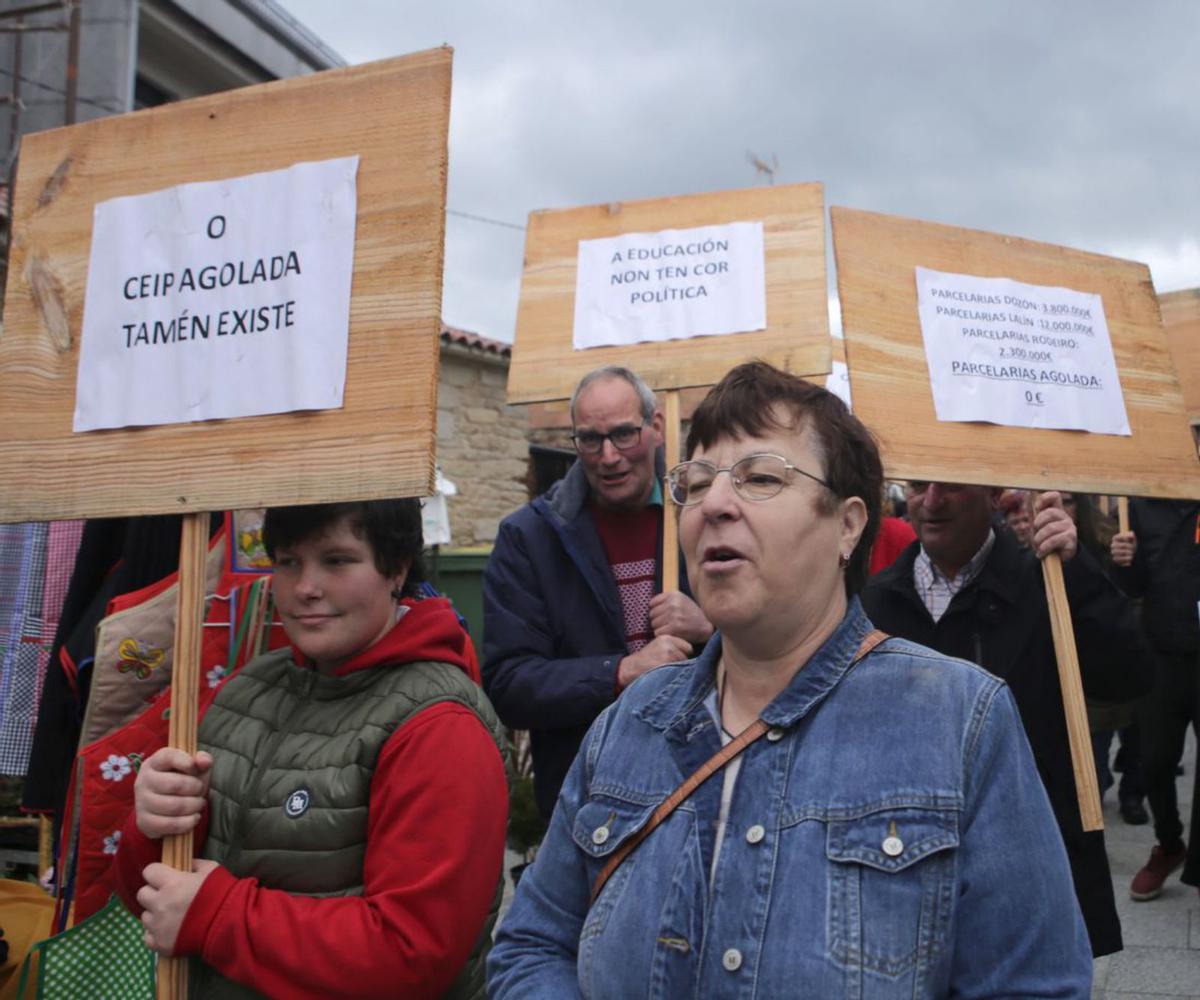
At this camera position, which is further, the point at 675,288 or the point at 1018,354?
the point at 675,288

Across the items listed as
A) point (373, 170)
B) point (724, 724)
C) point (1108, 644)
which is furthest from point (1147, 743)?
point (373, 170)

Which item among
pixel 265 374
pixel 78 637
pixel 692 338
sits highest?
pixel 692 338

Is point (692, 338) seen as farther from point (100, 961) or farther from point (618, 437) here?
point (100, 961)

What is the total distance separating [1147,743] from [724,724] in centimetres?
420

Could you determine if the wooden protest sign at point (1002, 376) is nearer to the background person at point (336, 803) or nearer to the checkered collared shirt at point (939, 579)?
the checkered collared shirt at point (939, 579)

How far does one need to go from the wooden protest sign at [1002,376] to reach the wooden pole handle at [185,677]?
4.68ft

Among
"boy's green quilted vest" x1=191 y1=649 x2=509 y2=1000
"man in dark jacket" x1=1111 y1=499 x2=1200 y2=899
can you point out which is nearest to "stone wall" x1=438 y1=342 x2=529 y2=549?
"man in dark jacket" x1=1111 y1=499 x2=1200 y2=899

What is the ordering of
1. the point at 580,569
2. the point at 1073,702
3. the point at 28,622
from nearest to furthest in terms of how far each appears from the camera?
the point at 1073,702, the point at 580,569, the point at 28,622

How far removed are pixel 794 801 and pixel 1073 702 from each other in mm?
1188

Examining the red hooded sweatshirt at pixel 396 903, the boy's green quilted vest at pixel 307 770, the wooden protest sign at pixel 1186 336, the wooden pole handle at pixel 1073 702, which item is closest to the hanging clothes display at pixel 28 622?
the boy's green quilted vest at pixel 307 770

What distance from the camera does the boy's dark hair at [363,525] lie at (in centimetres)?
210

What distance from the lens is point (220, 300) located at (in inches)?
81.7

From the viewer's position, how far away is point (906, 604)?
2789mm

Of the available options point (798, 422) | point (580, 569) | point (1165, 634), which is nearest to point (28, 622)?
point (580, 569)
